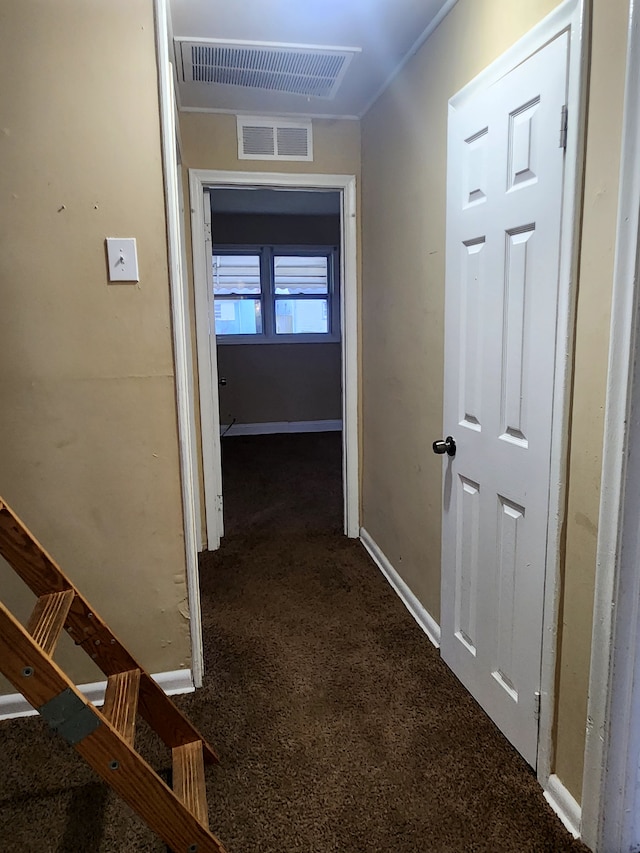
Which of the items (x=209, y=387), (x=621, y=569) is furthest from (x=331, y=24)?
(x=621, y=569)

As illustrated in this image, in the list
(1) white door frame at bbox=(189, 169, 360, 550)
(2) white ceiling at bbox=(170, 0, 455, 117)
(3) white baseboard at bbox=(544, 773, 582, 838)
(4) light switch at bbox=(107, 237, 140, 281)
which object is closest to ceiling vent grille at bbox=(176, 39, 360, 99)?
(2) white ceiling at bbox=(170, 0, 455, 117)

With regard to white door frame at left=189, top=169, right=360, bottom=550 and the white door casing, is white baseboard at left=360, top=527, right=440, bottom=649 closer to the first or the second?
white door frame at left=189, top=169, right=360, bottom=550

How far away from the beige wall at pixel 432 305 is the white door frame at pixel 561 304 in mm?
27

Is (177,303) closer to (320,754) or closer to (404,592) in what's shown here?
(320,754)

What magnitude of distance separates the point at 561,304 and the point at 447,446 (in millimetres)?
760

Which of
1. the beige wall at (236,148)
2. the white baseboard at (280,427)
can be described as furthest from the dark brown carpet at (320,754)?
the white baseboard at (280,427)

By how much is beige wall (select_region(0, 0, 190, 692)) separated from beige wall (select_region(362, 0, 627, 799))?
983 millimetres

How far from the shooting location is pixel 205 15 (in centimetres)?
209

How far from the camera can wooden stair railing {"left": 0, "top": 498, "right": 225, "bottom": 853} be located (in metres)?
1.17

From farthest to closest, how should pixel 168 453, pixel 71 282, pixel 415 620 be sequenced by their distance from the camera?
pixel 415 620 → pixel 168 453 → pixel 71 282

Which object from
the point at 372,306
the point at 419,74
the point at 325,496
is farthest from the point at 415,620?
the point at 419,74

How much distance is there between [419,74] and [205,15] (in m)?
0.82

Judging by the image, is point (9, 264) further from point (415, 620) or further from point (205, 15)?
point (415, 620)

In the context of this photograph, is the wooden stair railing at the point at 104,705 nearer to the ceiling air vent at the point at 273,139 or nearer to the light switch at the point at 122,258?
the light switch at the point at 122,258
